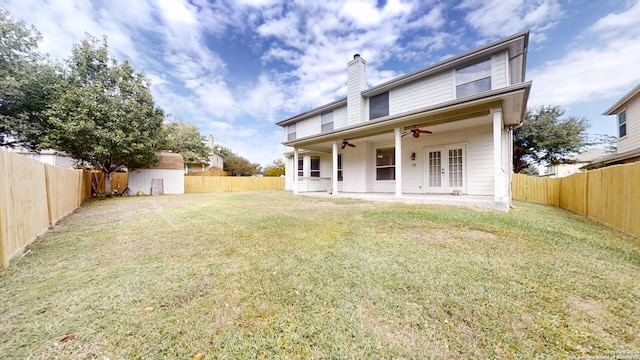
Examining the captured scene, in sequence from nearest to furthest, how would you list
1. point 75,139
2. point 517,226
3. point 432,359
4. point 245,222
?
point 432,359 < point 517,226 < point 245,222 < point 75,139

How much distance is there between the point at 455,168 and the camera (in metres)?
8.05

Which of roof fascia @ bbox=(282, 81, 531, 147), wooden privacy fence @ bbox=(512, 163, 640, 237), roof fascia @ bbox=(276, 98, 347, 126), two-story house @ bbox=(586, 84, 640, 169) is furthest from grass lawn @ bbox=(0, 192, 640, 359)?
two-story house @ bbox=(586, 84, 640, 169)

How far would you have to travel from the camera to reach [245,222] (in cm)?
522

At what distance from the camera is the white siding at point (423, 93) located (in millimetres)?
8625

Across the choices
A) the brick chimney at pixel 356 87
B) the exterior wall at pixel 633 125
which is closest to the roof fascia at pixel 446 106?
the brick chimney at pixel 356 87

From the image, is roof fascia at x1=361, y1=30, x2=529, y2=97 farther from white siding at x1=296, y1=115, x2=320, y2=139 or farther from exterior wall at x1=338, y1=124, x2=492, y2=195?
white siding at x1=296, y1=115, x2=320, y2=139

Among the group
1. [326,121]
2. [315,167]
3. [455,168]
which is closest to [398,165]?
[455,168]

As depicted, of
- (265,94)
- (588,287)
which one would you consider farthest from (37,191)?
(265,94)

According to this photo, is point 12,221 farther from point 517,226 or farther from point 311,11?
point 311,11

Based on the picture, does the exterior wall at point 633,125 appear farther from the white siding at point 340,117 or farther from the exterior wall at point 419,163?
the white siding at point 340,117

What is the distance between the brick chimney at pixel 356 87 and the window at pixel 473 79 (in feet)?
13.2

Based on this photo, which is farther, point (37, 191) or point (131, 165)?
point (131, 165)

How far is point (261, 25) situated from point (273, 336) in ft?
38.2

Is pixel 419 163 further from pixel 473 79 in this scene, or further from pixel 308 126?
pixel 308 126
